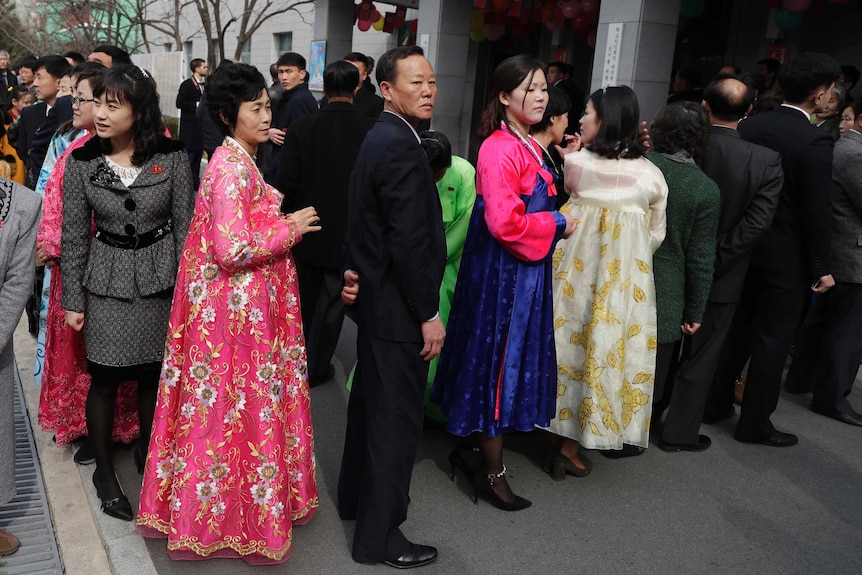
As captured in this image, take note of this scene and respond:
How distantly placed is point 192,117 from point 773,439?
9.44 meters

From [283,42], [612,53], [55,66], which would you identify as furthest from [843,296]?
[283,42]

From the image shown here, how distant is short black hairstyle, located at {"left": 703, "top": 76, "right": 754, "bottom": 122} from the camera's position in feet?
12.8

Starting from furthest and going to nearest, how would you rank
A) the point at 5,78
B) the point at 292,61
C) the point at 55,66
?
1. the point at 5,78
2. the point at 292,61
3. the point at 55,66

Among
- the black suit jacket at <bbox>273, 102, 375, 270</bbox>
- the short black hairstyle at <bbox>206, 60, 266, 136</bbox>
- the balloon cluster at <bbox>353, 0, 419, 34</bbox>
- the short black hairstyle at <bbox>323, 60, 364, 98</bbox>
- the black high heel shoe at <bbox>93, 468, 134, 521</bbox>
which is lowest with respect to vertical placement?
the black high heel shoe at <bbox>93, 468, 134, 521</bbox>

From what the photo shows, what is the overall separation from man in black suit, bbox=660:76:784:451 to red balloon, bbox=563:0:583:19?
5.64 metres

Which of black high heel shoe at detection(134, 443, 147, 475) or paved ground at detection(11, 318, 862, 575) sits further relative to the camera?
black high heel shoe at detection(134, 443, 147, 475)

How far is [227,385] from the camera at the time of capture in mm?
2756

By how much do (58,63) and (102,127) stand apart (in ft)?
10.3

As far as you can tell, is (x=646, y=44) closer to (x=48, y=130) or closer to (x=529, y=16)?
(x=529, y=16)

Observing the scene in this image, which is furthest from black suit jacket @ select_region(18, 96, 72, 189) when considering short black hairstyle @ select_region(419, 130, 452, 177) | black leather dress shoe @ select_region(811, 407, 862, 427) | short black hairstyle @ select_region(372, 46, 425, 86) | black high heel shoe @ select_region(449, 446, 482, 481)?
black leather dress shoe @ select_region(811, 407, 862, 427)

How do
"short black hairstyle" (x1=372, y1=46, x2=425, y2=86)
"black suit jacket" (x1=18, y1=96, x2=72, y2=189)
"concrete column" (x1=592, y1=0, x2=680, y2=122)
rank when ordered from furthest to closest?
"concrete column" (x1=592, y1=0, x2=680, y2=122) < "black suit jacket" (x1=18, y1=96, x2=72, y2=189) < "short black hairstyle" (x1=372, y1=46, x2=425, y2=86)

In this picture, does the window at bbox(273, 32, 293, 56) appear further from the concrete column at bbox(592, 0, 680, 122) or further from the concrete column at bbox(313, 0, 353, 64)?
the concrete column at bbox(592, 0, 680, 122)

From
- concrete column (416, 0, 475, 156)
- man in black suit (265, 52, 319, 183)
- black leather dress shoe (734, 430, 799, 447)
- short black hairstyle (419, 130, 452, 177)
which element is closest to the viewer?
short black hairstyle (419, 130, 452, 177)

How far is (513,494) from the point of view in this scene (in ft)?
11.4
